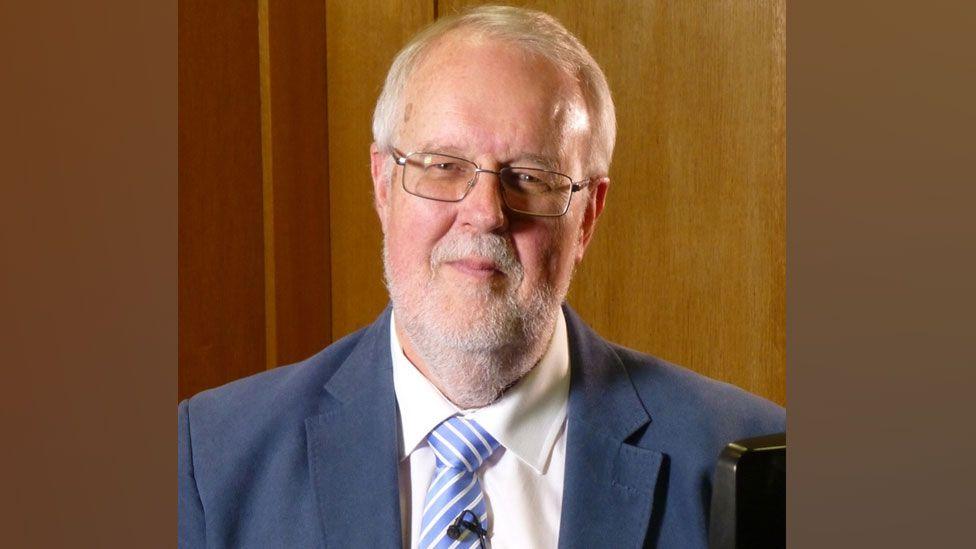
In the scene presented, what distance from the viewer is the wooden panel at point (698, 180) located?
141 cm

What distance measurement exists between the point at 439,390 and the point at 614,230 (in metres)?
0.57

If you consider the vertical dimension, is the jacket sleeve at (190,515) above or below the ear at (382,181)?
below

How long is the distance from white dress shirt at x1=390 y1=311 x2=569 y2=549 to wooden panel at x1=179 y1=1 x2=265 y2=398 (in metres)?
0.44

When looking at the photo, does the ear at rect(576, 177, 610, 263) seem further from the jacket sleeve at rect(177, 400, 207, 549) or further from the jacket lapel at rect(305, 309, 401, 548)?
the jacket sleeve at rect(177, 400, 207, 549)

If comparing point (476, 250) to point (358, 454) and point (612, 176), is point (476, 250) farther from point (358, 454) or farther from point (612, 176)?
point (612, 176)

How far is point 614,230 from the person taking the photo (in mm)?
1534

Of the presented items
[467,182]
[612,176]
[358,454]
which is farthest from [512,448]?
[612,176]

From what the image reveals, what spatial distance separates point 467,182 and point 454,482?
306mm

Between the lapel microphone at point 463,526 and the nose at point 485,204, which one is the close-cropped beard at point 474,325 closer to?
the nose at point 485,204

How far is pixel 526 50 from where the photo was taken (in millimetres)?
1067

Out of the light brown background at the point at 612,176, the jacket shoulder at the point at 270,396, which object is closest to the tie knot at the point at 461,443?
the jacket shoulder at the point at 270,396

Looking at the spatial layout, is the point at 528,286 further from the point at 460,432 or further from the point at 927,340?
the point at 927,340

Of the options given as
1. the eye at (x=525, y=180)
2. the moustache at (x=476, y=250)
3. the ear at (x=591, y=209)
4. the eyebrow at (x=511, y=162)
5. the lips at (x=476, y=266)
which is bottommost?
the lips at (x=476, y=266)

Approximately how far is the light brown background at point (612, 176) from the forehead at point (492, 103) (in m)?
0.43
